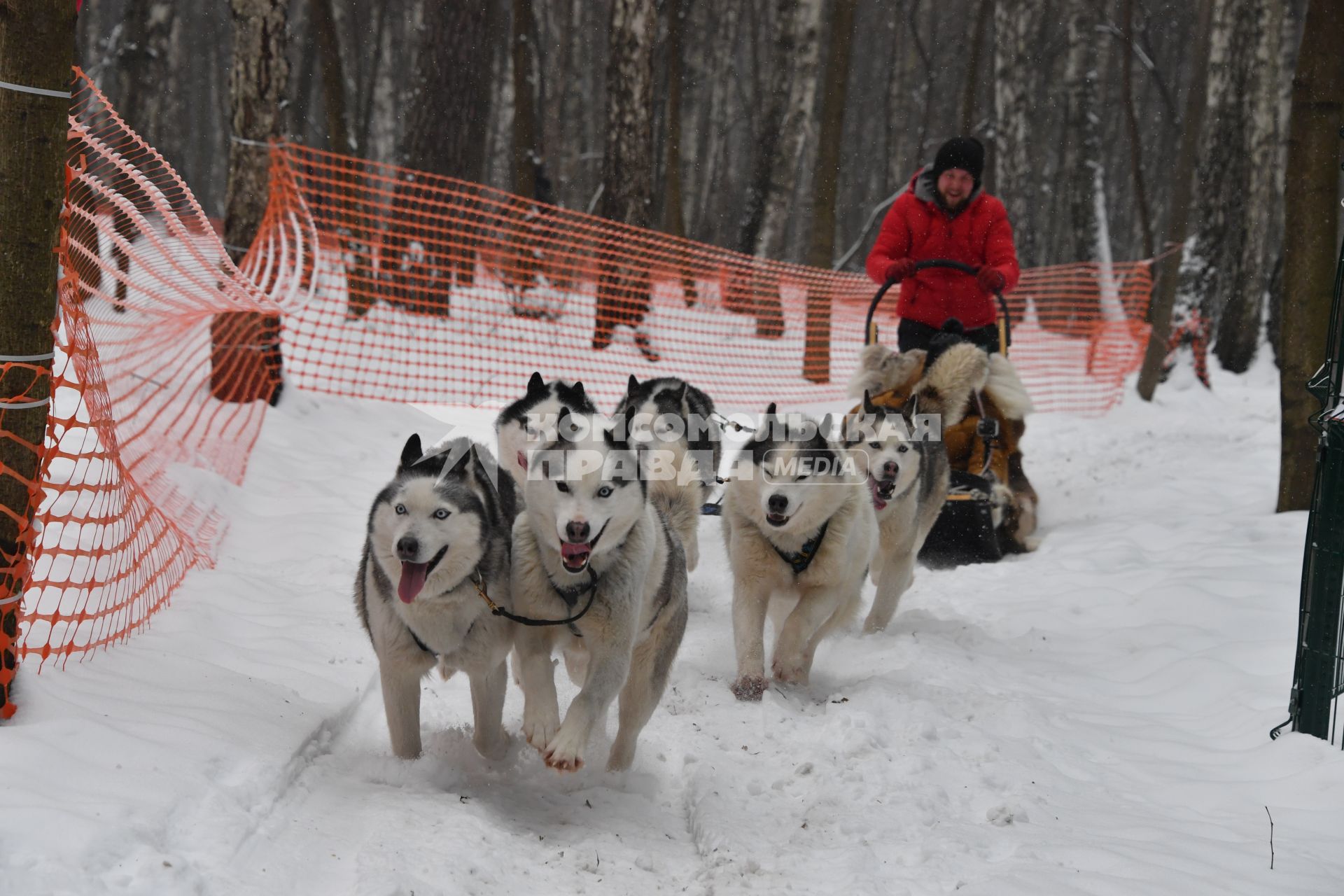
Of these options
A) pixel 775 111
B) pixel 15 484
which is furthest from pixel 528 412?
pixel 775 111

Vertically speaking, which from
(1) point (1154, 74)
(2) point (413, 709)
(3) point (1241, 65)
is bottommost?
(2) point (413, 709)

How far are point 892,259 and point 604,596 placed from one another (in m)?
4.46

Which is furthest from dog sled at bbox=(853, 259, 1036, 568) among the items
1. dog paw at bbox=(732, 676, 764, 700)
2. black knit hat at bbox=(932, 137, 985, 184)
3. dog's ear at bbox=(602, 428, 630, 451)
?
dog's ear at bbox=(602, 428, 630, 451)

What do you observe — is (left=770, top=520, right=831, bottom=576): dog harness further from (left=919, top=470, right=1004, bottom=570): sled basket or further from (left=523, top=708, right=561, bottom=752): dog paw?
(left=919, top=470, right=1004, bottom=570): sled basket

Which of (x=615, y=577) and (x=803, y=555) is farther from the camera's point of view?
(x=803, y=555)

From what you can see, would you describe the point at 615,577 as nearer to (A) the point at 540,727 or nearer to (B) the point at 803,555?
(A) the point at 540,727

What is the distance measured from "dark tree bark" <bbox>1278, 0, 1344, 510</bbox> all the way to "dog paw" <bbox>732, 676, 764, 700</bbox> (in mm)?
3913

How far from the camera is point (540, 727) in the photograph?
336 cm

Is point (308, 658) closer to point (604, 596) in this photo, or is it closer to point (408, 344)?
Result: point (604, 596)

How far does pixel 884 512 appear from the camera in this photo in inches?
221

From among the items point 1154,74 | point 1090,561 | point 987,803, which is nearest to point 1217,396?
point 1090,561

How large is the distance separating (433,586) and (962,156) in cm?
506

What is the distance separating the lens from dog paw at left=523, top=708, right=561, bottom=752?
334 cm

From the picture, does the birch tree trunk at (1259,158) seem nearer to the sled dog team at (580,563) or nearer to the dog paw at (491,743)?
the sled dog team at (580,563)
